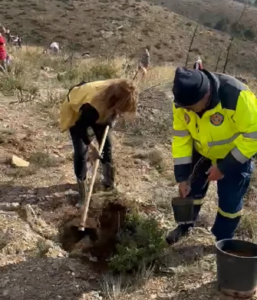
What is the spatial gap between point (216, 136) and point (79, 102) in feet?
4.36

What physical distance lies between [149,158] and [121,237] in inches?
81.7

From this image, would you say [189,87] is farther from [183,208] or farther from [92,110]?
[92,110]

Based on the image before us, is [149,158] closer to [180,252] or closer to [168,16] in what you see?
[180,252]

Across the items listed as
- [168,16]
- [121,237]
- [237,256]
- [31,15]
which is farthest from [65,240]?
[168,16]

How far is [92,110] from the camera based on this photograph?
13.4ft

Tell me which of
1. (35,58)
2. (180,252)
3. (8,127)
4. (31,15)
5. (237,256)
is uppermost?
(237,256)

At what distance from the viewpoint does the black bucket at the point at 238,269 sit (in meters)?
3.11

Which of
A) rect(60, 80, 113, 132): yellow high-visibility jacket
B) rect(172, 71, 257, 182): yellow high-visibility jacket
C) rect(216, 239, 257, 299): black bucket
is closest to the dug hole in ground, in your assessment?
rect(216, 239, 257, 299): black bucket

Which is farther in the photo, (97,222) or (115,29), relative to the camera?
(115,29)

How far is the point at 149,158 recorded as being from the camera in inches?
235

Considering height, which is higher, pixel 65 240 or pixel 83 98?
pixel 83 98

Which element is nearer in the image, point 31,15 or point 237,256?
point 237,256

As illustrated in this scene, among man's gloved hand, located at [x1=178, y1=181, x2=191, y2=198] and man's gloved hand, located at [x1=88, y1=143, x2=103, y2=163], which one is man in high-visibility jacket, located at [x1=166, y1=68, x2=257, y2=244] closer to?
man's gloved hand, located at [x1=178, y1=181, x2=191, y2=198]

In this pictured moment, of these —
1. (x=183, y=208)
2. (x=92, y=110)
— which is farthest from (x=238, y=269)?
(x=92, y=110)
